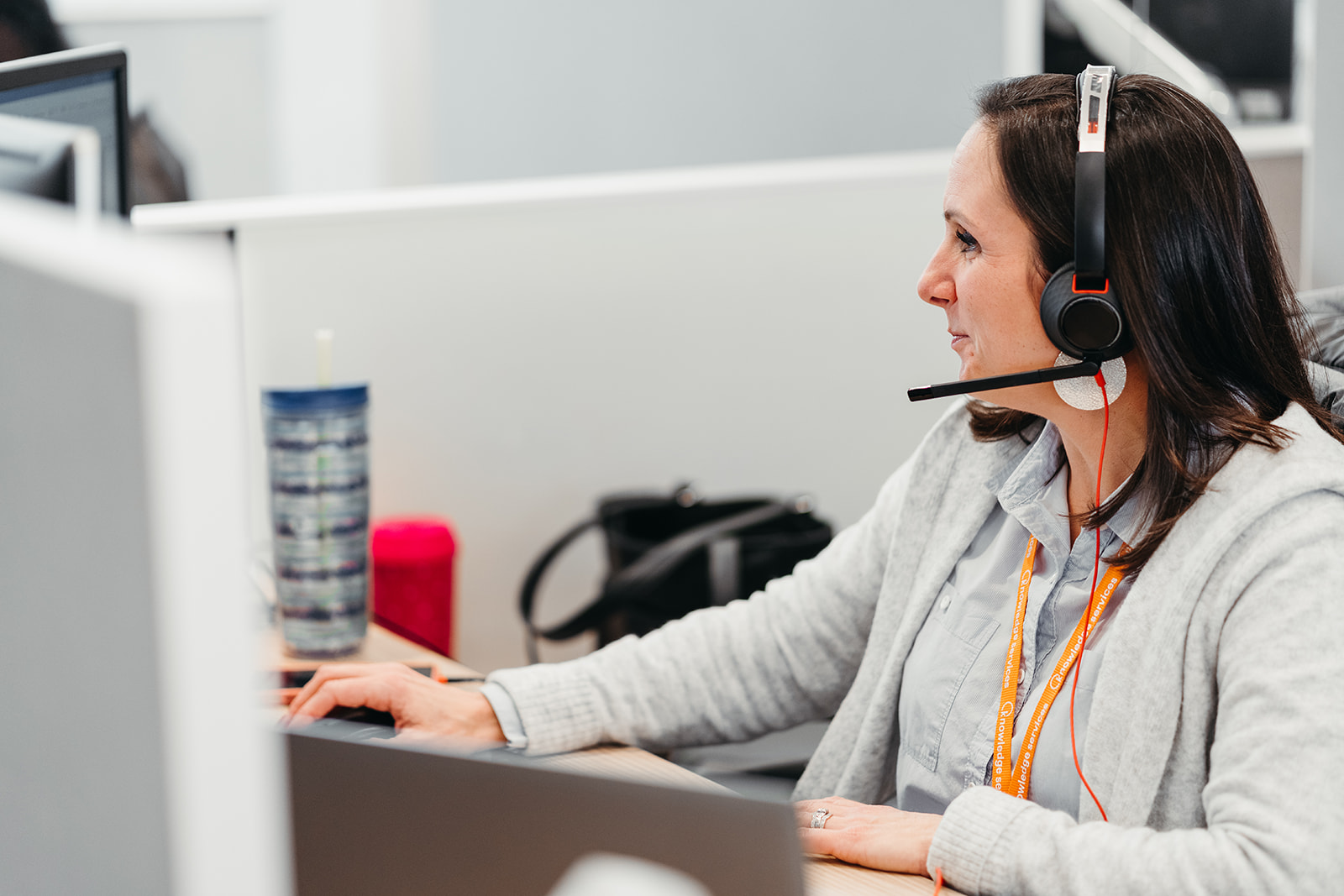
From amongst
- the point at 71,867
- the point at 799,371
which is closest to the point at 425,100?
the point at 799,371

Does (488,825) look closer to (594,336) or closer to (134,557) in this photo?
(134,557)

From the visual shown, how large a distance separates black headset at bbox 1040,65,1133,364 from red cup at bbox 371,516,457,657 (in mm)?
889

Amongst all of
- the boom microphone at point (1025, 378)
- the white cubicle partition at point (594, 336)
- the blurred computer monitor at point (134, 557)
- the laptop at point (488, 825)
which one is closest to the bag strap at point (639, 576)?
the white cubicle partition at point (594, 336)

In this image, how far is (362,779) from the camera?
1.81 feet

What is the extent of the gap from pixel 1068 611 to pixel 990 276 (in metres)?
0.27

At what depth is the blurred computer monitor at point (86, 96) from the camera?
38.5 inches

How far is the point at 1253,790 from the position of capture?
2.43 ft

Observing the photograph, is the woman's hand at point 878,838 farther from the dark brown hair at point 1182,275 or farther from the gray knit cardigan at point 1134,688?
the dark brown hair at point 1182,275

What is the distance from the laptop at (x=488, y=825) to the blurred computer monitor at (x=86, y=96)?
66cm

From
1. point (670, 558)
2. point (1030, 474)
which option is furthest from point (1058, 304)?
point (670, 558)

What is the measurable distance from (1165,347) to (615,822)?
24.3 inches

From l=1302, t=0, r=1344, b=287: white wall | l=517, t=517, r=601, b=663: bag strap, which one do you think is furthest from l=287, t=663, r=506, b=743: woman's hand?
l=1302, t=0, r=1344, b=287: white wall

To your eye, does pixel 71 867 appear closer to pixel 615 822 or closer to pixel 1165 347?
pixel 615 822

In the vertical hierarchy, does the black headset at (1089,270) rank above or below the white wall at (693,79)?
below
